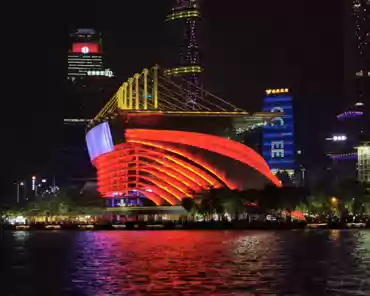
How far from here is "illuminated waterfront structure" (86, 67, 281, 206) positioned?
12825 centimetres

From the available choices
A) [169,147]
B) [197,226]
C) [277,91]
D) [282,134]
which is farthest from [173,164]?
[282,134]

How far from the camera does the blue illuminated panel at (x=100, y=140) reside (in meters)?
129

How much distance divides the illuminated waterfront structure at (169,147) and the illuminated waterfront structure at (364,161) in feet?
203

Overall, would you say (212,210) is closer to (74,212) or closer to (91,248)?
(74,212)

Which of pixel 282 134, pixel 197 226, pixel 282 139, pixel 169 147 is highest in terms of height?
pixel 282 134

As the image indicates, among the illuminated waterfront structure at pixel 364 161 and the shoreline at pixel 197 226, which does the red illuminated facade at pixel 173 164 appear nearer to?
the shoreline at pixel 197 226

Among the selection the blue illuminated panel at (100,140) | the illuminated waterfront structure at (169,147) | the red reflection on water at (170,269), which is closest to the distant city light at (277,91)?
the illuminated waterfront structure at (169,147)

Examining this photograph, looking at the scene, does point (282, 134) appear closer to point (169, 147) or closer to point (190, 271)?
point (169, 147)

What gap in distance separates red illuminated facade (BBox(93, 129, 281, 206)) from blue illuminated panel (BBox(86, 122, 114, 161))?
1.16 meters

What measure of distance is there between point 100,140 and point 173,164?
45.4ft

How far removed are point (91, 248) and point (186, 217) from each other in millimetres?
65804

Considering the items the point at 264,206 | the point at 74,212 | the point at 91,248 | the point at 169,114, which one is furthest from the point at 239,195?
the point at 91,248

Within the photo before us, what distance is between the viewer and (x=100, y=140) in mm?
135125

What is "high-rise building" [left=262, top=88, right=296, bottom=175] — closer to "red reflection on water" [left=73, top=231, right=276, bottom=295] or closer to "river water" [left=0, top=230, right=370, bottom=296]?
"river water" [left=0, top=230, right=370, bottom=296]
